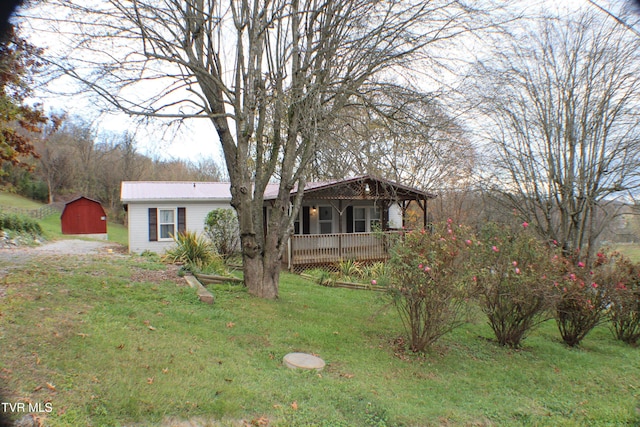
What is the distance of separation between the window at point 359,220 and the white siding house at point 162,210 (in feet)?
20.0

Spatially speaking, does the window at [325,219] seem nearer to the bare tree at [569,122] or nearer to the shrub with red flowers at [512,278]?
the bare tree at [569,122]

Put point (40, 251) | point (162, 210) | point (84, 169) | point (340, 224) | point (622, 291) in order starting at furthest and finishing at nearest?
point (84, 169), point (340, 224), point (162, 210), point (40, 251), point (622, 291)

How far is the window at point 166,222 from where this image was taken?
610 inches

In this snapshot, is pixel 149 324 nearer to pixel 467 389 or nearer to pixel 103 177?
pixel 467 389

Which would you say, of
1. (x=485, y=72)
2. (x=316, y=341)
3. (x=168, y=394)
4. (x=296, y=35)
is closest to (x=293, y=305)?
(x=316, y=341)

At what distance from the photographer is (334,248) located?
1367 cm

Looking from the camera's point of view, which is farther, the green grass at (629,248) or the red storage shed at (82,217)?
the red storage shed at (82,217)

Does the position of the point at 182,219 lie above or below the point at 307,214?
below

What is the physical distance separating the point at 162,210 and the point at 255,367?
1327 centimetres

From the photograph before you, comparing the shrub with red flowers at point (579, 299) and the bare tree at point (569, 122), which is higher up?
the bare tree at point (569, 122)

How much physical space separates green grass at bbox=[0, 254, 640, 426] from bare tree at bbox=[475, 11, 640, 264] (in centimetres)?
480

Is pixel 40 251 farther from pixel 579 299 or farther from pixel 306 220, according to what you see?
pixel 579 299

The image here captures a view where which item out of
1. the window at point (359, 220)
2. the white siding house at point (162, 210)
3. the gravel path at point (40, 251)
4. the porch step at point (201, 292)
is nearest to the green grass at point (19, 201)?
the gravel path at point (40, 251)

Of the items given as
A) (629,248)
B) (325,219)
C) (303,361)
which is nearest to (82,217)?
(325,219)
